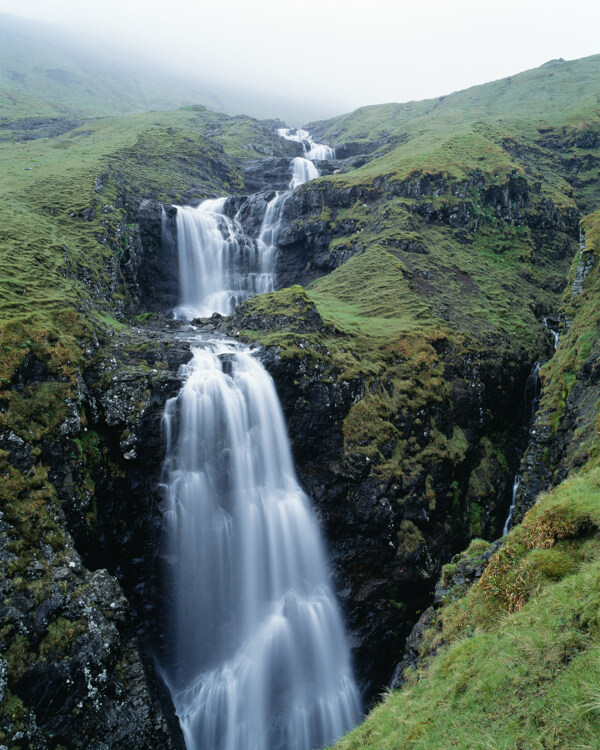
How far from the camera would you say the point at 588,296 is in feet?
90.3

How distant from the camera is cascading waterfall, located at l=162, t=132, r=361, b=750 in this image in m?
16.3

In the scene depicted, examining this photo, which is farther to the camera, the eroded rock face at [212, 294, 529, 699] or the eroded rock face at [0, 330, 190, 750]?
the eroded rock face at [212, 294, 529, 699]

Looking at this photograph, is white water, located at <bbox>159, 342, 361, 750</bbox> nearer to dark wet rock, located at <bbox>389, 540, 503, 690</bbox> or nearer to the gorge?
the gorge

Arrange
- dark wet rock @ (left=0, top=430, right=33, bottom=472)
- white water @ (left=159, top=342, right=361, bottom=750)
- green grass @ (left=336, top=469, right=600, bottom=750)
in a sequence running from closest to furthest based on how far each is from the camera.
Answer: green grass @ (left=336, top=469, right=600, bottom=750)
dark wet rock @ (left=0, top=430, right=33, bottom=472)
white water @ (left=159, top=342, right=361, bottom=750)

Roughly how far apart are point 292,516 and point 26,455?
39.0ft

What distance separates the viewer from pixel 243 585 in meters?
18.7

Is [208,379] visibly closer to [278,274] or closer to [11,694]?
[11,694]

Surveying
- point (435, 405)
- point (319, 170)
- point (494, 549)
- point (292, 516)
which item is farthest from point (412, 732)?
point (319, 170)

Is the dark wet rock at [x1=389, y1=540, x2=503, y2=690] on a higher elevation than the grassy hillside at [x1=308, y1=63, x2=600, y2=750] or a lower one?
lower

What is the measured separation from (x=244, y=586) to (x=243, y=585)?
7cm

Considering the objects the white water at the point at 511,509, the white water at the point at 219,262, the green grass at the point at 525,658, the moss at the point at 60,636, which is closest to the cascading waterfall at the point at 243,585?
the moss at the point at 60,636

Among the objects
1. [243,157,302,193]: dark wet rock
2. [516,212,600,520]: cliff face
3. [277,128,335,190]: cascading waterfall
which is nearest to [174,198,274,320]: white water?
[277,128,335,190]: cascading waterfall

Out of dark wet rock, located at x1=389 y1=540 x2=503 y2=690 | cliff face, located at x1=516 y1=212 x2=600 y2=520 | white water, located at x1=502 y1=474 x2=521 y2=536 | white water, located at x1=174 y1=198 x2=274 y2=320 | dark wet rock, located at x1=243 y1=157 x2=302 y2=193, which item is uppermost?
dark wet rock, located at x1=243 y1=157 x2=302 y2=193

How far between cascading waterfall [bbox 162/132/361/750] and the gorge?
0.34ft
